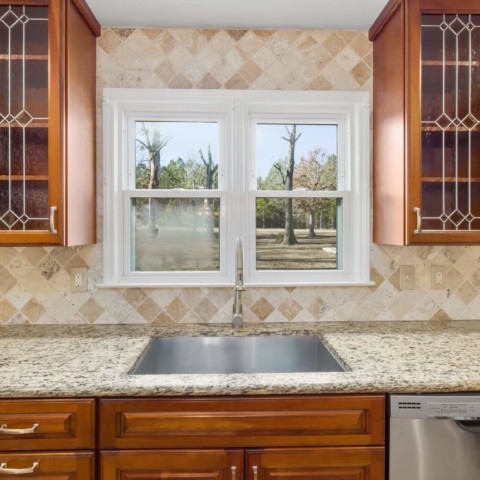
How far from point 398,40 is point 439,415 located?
1495 mm

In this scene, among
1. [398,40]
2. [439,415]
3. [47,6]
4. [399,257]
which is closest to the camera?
[439,415]

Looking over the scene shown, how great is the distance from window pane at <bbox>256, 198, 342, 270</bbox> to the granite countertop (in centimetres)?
36

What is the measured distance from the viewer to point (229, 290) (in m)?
2.14

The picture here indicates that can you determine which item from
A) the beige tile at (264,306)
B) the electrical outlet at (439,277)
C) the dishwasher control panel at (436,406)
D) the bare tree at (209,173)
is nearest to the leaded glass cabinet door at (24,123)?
the bare tree at (209,173)

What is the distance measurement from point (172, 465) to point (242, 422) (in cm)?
26

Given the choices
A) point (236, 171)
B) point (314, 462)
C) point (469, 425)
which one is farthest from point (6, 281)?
point (469, 425)

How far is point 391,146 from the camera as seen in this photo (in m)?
1.91

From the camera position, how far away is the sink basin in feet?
6.33

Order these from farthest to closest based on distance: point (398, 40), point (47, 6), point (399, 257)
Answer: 1. point (399, 257)
2. point (398, 40)
3. point (47, 6)

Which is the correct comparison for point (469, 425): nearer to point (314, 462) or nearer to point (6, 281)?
point (314, 462)

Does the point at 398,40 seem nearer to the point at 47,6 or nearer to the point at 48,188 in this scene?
the point at 47,6

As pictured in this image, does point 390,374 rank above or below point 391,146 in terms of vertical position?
below

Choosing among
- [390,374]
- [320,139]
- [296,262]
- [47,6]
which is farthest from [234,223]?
[47,6]

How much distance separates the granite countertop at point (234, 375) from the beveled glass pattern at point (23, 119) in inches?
20.6
